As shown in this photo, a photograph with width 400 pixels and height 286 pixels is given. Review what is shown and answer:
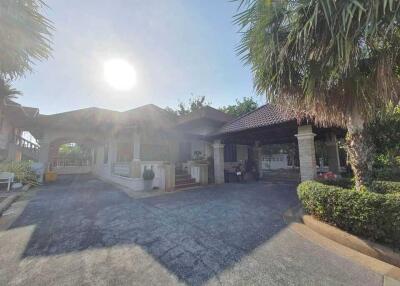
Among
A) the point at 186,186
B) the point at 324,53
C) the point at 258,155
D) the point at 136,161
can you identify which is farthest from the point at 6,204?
the point at 258,155

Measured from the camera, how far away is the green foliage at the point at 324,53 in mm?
3432

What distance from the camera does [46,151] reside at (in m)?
13.8

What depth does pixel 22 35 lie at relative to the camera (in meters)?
5.08

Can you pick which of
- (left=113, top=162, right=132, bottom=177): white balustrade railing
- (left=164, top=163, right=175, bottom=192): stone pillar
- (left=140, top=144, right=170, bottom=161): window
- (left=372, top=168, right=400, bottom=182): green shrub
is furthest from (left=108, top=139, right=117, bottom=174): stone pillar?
(left=372, top=168, right=400, bottom=182): green shrub

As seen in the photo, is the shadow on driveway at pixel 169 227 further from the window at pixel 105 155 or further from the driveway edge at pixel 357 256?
the window at pixel 105 155

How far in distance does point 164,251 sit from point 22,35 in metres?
6.64

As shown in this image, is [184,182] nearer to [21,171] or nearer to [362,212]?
[362,212]

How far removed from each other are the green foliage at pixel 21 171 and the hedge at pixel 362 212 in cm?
1534

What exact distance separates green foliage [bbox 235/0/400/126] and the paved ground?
354 cm

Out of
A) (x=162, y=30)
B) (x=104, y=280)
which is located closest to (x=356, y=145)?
(x=104, y=280)

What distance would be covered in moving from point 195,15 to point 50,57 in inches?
191

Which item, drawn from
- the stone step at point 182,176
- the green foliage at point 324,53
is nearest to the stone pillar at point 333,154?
the green foliage at point 324,53

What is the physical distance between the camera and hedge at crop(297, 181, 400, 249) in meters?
3.51

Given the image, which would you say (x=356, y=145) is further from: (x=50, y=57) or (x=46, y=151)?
(x=46, y=151)
